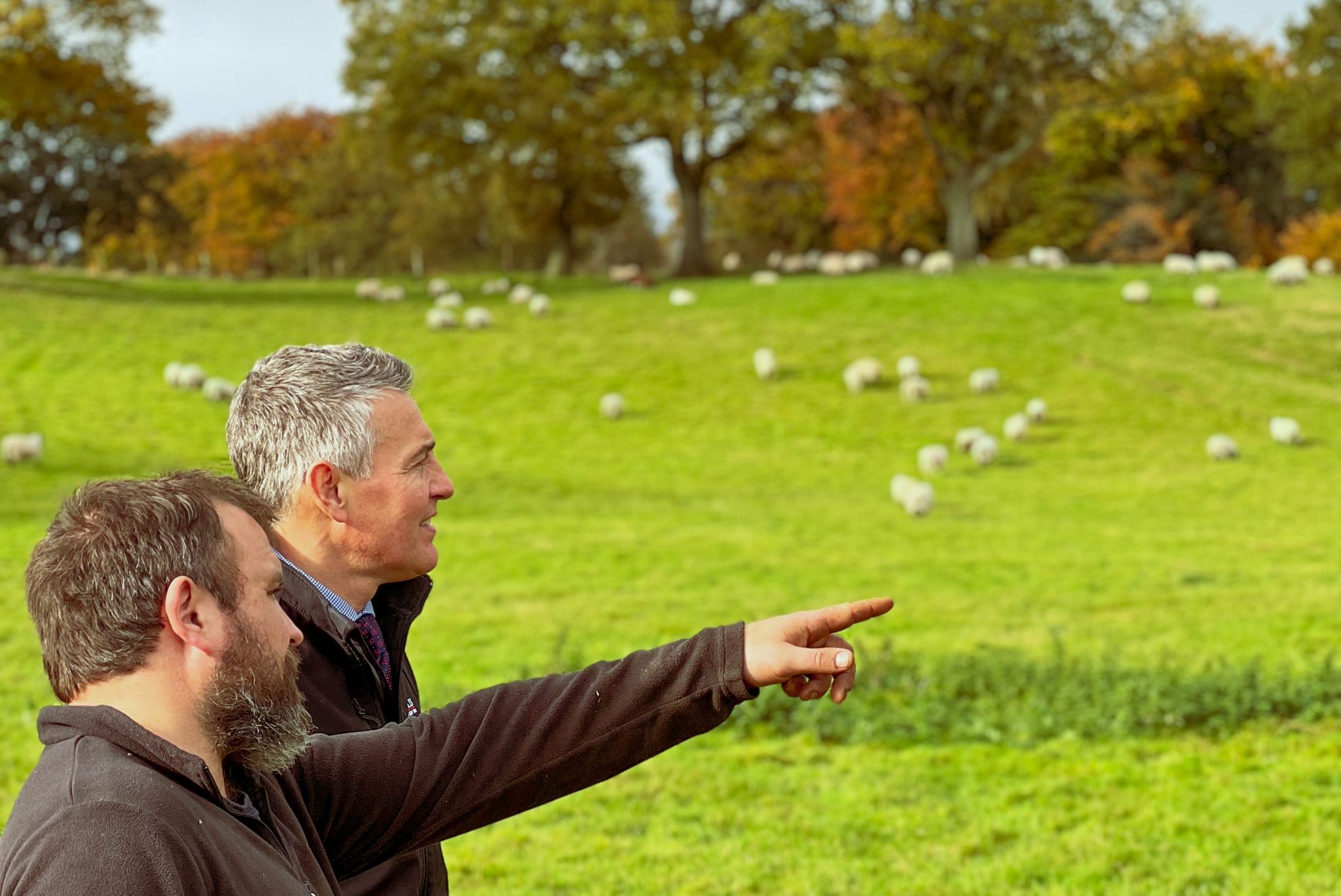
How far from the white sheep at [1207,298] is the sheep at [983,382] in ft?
26.8

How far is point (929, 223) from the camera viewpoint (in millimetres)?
57281

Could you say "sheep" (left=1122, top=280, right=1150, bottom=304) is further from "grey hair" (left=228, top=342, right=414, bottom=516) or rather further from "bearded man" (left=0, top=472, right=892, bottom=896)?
"bearded man" (left=0, top=472, right=892, bottom=896)

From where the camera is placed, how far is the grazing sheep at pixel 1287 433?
24.4 m

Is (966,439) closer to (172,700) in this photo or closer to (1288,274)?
(1288,274)

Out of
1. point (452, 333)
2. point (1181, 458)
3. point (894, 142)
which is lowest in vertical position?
point (1181, 458)

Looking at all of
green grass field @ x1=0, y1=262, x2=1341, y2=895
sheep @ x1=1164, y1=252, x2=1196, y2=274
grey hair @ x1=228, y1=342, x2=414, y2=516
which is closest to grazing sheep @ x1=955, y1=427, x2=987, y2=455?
green grass field @ x1=0, y1=262, x2=1341, y2=895

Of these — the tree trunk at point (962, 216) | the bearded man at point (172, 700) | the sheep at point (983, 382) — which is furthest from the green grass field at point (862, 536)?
the tree trunk at point (962, 216)

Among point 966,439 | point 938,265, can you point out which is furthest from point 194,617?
point 938,265

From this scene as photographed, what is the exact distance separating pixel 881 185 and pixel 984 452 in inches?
1392

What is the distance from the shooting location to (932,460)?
22.4 metres

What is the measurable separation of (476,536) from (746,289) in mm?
21266

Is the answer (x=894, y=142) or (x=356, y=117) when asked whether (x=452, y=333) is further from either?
(x=894, y=142)

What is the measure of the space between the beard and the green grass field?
5.14 feet

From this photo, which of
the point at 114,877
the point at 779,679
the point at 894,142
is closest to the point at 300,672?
the point at 779,679
